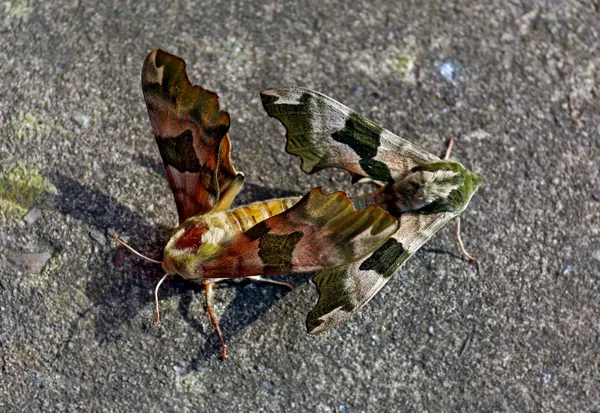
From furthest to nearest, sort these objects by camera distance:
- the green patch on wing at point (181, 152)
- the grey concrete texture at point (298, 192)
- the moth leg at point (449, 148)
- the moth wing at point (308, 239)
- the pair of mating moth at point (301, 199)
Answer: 1. the moth leg at point (449, 148)
2. the grey concrete texture at point (298, 192)
3. the green patch on wing at point (181, 152)
4. the pair of mating moth at point (301, 199)
5. the moth wing at point (308, 239)

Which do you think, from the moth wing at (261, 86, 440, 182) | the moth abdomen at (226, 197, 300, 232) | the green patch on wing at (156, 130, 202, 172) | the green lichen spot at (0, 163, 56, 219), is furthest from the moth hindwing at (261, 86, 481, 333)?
the green lichen spot at (0, 163, 56, 219)

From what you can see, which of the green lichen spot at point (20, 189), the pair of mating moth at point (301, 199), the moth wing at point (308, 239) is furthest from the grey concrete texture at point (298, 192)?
the moth wing at point (308, 239)

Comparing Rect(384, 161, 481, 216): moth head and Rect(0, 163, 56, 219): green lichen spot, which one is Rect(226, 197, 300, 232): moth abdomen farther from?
Rect(0, 163, 56, 219): green lichen spot

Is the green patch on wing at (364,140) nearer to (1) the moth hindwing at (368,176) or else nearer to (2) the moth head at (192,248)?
(1) the moth hindwing at (368,176)

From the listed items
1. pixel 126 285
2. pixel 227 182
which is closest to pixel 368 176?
pixel 227 182

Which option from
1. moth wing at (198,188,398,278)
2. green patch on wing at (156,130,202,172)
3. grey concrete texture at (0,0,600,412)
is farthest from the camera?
grey concrete texture at (0,0,600,412)

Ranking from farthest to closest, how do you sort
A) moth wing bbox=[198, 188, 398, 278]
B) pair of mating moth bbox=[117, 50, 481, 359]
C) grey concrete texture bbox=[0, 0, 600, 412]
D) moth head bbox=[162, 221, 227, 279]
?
grey concrete texture bbox=[0, 0, 600, 412]
moth head bbox=[162, 221, 227, 279]
pair of mating moth bbox=[117, 50, 481, 359]
moth wing bbox=[198, 188, 398, 278]

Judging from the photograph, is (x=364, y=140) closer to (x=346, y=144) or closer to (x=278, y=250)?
(x=346, y=144)

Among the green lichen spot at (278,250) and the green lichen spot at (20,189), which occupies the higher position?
the green lichen spot at (278,250)
